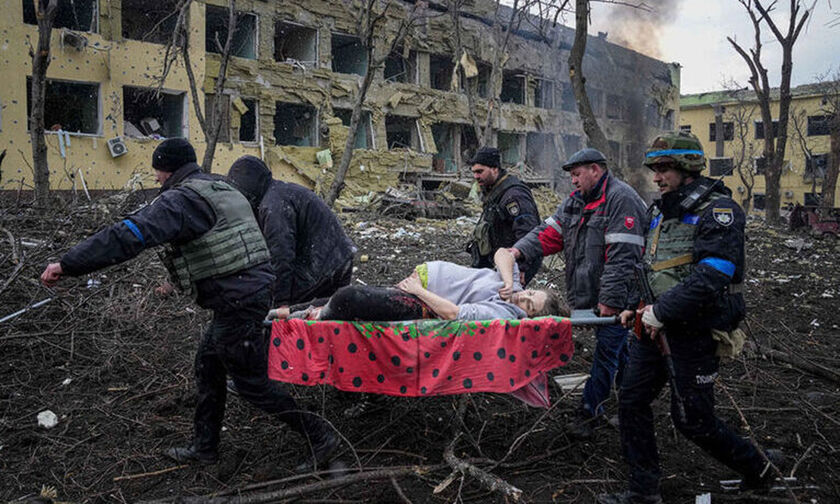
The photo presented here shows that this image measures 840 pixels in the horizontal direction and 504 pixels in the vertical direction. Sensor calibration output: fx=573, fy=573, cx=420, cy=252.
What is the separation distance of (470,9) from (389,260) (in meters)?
19.1

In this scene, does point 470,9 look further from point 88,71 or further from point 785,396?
point 785,396

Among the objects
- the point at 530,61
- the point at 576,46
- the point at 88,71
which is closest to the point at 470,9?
the point at 530,61

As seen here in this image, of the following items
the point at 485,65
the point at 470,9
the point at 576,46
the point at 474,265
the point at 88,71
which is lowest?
the point at 474,265

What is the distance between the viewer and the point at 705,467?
3328 millimetres

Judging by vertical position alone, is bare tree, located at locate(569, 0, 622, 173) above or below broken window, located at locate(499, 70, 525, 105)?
below

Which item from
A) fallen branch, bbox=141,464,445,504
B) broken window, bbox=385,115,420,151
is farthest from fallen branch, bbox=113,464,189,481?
broken window, bbox=385,115,420,151

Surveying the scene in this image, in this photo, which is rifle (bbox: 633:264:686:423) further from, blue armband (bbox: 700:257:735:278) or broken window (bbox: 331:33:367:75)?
broken window (bbox: 331:33:367:75)

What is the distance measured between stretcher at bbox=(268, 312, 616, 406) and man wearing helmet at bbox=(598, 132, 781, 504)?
0.51 metres

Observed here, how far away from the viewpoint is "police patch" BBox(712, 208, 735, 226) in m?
2.55

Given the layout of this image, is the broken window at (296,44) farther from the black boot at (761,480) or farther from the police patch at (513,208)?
the black boot at (761,480)

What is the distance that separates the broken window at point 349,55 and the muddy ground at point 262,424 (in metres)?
18.1

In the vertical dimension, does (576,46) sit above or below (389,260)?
above

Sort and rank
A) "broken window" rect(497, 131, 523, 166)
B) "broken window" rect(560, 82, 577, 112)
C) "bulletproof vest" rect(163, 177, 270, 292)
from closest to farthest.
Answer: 1. "bulletproof vest" rect(163, 177, 270, 292)
2. "broken window" rect(497, 131, 523, 166)
3. "broken window" rect(560, 82, 577, 112)

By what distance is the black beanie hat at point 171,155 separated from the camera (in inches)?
125
